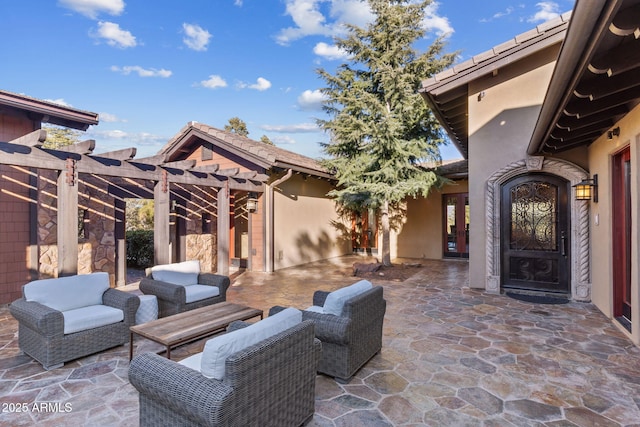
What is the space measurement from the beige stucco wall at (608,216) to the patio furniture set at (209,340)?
347cm

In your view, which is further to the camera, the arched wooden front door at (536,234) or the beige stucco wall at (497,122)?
the beige stucco wall at (497,122)

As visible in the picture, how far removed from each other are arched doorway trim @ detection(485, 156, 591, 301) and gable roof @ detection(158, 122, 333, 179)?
541 centimetres

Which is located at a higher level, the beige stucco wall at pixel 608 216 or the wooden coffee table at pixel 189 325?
the beige stucco wall at pixel 608 216

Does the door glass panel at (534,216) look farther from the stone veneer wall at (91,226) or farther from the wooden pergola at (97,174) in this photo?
the stone veneer wall at (91,226)

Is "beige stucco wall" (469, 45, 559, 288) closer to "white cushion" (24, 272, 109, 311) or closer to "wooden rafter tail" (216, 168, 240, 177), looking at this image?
"wooden rafter tail" (216, 168, 240, 177)

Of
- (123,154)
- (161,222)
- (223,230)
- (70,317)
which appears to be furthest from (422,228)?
(70,317)

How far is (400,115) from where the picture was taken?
376 inches

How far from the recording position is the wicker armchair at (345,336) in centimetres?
334

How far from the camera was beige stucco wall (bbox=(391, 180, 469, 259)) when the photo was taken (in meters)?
12.8

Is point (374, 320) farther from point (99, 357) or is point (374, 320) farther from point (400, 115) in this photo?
point (400, 115)

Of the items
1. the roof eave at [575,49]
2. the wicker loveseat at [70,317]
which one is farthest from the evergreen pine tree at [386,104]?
the wicker loveseat at [70,317]

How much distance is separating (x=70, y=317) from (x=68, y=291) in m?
0.54

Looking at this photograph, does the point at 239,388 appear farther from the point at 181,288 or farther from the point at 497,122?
the point at 497,122

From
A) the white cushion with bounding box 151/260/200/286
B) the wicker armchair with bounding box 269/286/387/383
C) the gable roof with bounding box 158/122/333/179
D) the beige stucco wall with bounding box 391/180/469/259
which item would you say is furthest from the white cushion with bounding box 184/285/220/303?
the beige stucco wall with bounding box 391/180/469/259
